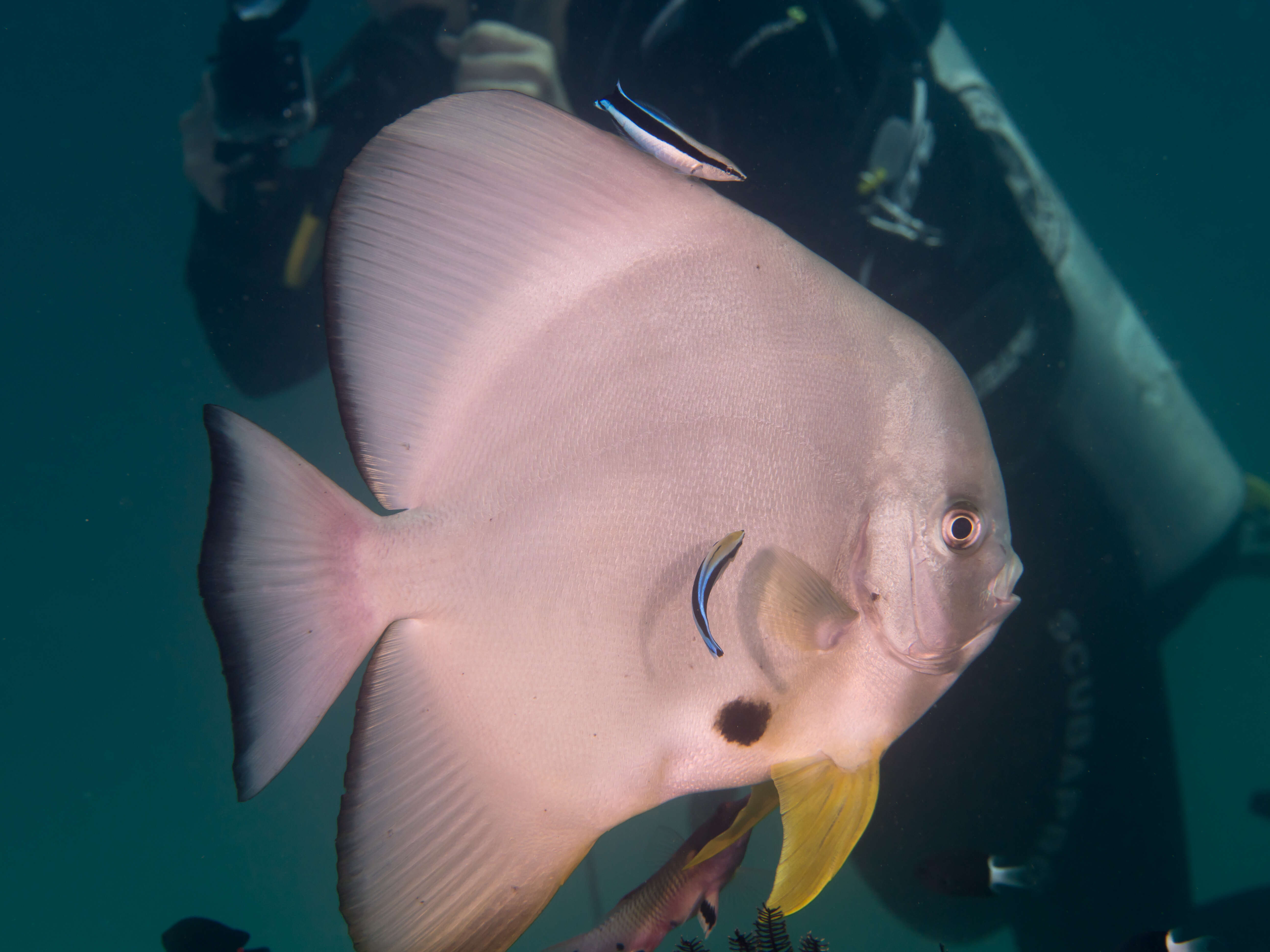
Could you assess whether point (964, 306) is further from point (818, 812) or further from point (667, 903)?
point (667, 903)

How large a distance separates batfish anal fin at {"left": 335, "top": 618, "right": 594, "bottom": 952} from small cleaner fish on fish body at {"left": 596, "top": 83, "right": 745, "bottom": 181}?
65cm

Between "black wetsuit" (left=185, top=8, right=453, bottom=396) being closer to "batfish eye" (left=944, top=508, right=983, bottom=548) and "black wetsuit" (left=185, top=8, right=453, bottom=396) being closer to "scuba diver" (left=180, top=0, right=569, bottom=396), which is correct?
"scuba diver" (left=180, top=0, right=569, bottom=396)

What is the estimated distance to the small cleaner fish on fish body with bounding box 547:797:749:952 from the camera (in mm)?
1140

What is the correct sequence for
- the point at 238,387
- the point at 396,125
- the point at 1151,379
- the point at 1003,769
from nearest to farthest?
the point at 396,125 → the point at 1003,769 → the point at 1151,379 → the point at 238,387

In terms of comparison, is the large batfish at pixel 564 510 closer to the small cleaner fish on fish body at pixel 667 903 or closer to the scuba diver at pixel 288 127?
the small cleaner fish on fish body at pixel 667 903

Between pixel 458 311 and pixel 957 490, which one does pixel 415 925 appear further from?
pixel 957 490

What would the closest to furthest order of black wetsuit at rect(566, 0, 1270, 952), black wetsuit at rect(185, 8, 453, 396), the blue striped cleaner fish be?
1. the blue striped cleaner fish
2. black wetsuit at rect(566, 0, 1270, 952)
3. black wetsuit at rect(185, 8, 453, 396)

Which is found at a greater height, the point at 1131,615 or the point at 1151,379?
the point at 1151,379

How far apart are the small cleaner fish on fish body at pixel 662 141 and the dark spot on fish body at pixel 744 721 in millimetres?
636

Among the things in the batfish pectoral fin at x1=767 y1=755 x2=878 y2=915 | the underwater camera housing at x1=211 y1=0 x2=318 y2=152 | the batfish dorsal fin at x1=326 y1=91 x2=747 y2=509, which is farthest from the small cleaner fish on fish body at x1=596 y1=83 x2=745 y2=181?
the underwater camera housing at x1=211 y1=0 x2=318 y2=152

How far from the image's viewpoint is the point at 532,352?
0.73 metres

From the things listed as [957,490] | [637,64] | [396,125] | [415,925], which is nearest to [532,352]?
[396,125]

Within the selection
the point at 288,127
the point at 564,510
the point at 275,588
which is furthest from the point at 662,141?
the point at 288,127

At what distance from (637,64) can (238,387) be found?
92.9 inches
